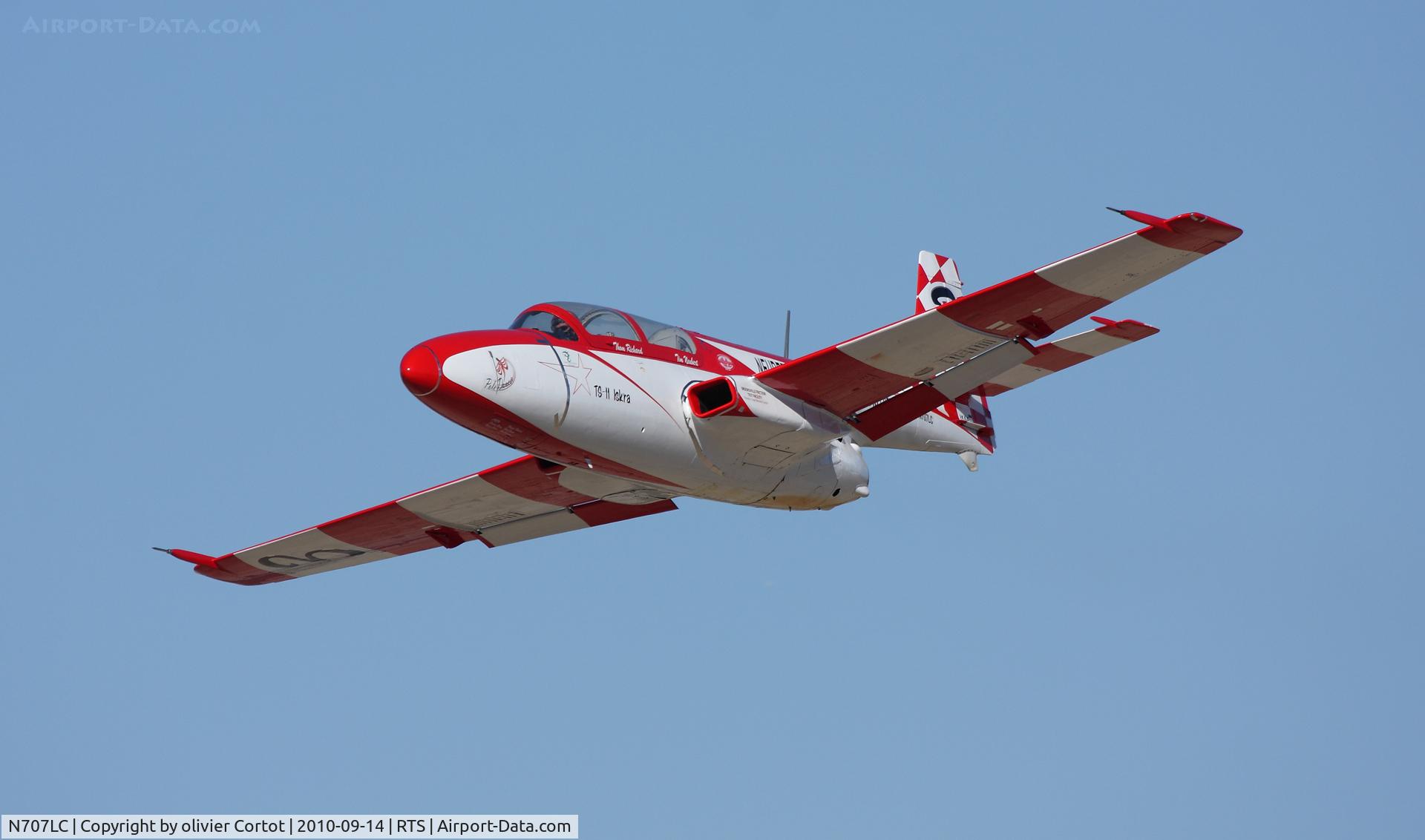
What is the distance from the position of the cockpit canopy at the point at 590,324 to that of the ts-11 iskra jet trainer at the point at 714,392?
3cm

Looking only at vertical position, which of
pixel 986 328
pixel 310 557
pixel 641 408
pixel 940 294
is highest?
pixel 940 294

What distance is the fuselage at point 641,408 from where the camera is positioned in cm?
2384

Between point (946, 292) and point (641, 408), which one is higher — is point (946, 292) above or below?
above

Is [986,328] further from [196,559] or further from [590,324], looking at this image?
[196,559]

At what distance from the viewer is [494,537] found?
102ft

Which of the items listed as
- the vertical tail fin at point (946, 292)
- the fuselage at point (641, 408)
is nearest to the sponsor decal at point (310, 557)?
the fuselage at point (641, 408)

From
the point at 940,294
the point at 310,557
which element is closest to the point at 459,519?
the point at 310,557

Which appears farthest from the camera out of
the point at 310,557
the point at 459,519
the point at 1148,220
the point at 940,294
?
the point at 940,294

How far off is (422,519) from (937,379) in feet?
34.0

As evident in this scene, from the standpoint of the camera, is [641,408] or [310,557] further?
[310,557]

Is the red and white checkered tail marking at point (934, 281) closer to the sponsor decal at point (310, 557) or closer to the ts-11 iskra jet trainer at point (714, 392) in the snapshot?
the ts-11 iskra jet trainer at point (714, 392)

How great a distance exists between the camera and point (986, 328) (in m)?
25.5

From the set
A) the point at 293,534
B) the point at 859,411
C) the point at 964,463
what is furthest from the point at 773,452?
the point at 293,534

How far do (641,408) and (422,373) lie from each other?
3.60 metres
